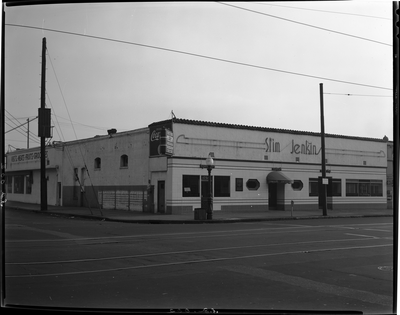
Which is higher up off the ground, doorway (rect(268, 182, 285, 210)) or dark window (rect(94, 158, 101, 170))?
dark window (rect(94, 158, 101, 170))

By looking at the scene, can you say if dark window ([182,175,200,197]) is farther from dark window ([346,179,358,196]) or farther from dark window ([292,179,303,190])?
dark window ([346,179,358,196])

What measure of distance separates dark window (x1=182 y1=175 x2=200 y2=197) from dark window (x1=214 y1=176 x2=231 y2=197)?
4.60 ft

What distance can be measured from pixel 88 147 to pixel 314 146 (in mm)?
16237

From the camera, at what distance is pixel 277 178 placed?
31281 mm

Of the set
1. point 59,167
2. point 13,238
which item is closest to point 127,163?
point 59,167

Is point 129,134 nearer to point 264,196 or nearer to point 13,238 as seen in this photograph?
point 264,196

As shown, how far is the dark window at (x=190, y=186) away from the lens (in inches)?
1110

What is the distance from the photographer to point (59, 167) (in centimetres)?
3697

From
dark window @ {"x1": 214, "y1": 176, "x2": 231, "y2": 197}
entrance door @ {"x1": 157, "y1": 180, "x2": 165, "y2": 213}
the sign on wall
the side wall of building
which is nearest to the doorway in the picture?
dark window @ {"x1": 214, "y1": 176, "x2": 231, "y2": 197}

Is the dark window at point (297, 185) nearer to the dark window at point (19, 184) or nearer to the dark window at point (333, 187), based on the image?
the dark window at point (333, 187)

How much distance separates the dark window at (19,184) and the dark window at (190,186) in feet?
72.3

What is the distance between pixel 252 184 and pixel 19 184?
24.6 metres

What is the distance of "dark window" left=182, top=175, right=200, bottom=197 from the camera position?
28188mm

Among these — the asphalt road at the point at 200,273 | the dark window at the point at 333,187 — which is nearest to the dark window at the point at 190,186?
the dark window at the point at 333,187
